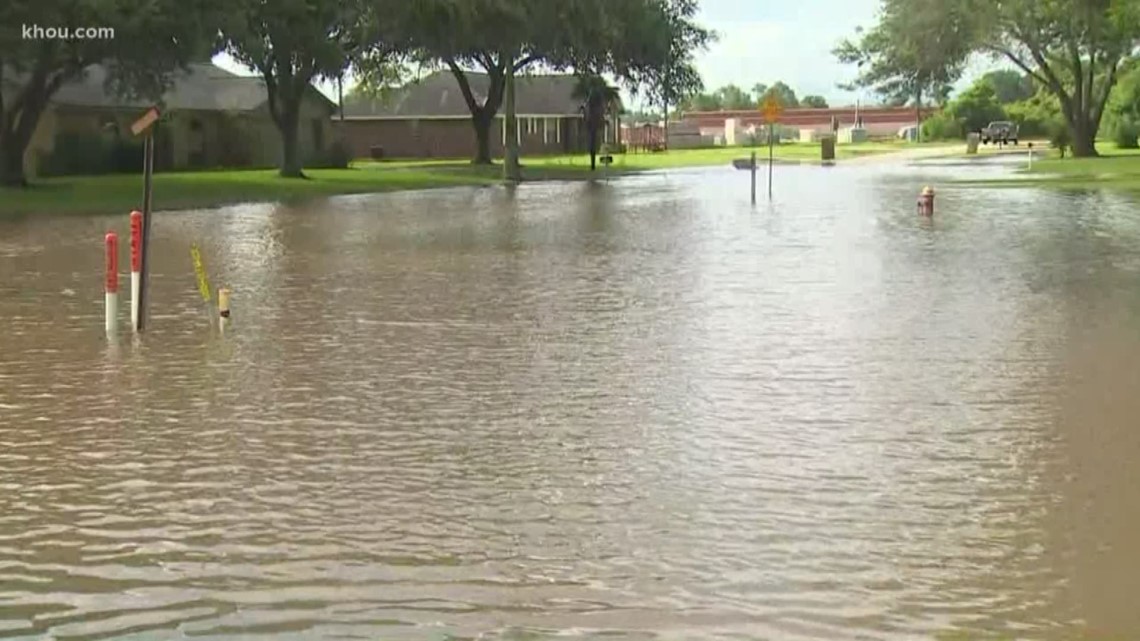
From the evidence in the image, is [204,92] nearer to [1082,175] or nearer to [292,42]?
[292,42]

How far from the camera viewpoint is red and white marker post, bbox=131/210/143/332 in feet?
42.1

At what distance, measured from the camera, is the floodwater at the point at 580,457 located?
5969 mm

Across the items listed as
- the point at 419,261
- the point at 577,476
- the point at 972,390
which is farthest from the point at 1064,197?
the point at 577,476

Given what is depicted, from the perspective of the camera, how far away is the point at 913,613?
5801 mm

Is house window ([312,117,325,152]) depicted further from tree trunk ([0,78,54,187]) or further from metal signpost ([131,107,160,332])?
metal signpost ([131,107,160,332])

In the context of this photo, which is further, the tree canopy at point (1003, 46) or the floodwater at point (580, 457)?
the tree canopy at point (1003, 46)

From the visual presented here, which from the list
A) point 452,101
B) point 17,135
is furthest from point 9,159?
point 452,101

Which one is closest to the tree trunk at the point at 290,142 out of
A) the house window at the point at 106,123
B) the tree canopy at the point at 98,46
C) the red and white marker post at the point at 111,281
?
the house window at the point at 106,123

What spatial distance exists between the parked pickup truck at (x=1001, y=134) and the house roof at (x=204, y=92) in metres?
47.0

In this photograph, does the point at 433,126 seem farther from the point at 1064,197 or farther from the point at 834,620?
the point at 834,620

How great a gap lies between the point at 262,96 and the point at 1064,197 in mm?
45418

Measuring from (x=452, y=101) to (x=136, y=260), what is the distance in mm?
80245

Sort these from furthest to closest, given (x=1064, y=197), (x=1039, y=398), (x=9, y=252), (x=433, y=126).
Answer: (x=433, y=126), (x=1064, y=197), (x=9, y=252), (x=1039, y=398)

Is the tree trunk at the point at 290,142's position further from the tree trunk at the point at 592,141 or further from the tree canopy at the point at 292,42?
the tree trunk at the point at 592,141
